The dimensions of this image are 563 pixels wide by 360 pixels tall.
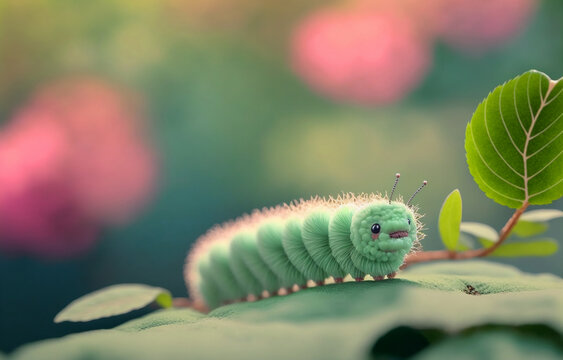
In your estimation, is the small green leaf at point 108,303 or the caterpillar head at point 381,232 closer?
the caterpillar head at point 381,232

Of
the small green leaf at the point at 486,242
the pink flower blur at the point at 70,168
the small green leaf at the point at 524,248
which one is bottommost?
the small green leaf at the point at 524,248

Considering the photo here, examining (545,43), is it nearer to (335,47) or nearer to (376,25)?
(376,25)

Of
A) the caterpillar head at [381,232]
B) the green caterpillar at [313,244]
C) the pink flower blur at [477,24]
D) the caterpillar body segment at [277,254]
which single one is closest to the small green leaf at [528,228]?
the green caterpillar at [313,244]

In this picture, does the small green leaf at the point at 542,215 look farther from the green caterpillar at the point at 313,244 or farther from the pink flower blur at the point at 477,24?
the pink flower blur at the point at 477,24

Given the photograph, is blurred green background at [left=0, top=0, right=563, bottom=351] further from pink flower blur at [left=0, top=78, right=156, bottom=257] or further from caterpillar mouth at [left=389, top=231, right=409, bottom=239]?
caterpillar mouth at [left=389, top=231, right=409, bottom=239]

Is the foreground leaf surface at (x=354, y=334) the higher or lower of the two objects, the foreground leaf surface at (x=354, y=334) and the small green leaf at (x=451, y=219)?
the lower

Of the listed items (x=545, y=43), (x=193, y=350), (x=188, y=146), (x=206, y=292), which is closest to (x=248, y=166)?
(x=188, y=146)

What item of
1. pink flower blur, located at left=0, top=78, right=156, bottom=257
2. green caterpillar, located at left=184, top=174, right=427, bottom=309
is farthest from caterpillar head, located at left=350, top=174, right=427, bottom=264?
pink flower blur, located at left=0, top=78, right=156, bottom=257
